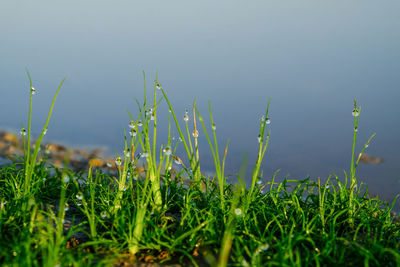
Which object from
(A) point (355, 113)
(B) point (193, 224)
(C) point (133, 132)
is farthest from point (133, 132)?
(A) point (355, 113)

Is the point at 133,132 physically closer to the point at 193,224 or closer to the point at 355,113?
the point at 193,224

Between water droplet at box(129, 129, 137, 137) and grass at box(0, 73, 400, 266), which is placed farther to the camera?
water droplet at box(129, 129, 137, 137)

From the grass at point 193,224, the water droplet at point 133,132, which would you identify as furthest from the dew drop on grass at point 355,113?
the water droplet at point 133,132

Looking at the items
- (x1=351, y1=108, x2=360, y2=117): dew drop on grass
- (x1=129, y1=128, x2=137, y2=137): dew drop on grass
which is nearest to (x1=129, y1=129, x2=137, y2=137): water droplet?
(x1=129, y1=128, x2=137, y2=137): dew drop on grass

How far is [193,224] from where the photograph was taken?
128 inches

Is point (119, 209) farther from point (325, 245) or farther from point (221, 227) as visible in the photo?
point (325, 245)

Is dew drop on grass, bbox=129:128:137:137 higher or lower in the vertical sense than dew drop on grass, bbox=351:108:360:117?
lower

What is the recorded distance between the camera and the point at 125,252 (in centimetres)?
298

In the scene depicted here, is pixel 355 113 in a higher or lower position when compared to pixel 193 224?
higher

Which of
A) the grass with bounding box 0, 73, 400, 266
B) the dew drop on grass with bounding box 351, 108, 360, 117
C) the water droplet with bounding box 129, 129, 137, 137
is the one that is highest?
the dew drop on grass with bounding box 351, 108, 360, 117

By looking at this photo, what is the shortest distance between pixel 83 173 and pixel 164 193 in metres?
1.11

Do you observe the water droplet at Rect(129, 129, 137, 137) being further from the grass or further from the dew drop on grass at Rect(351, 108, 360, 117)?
the dew drop on grass at Rect(351, 108, 360, 117)

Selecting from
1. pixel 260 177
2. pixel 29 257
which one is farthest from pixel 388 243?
pixel 29 257

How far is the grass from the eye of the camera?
9.09 ft
